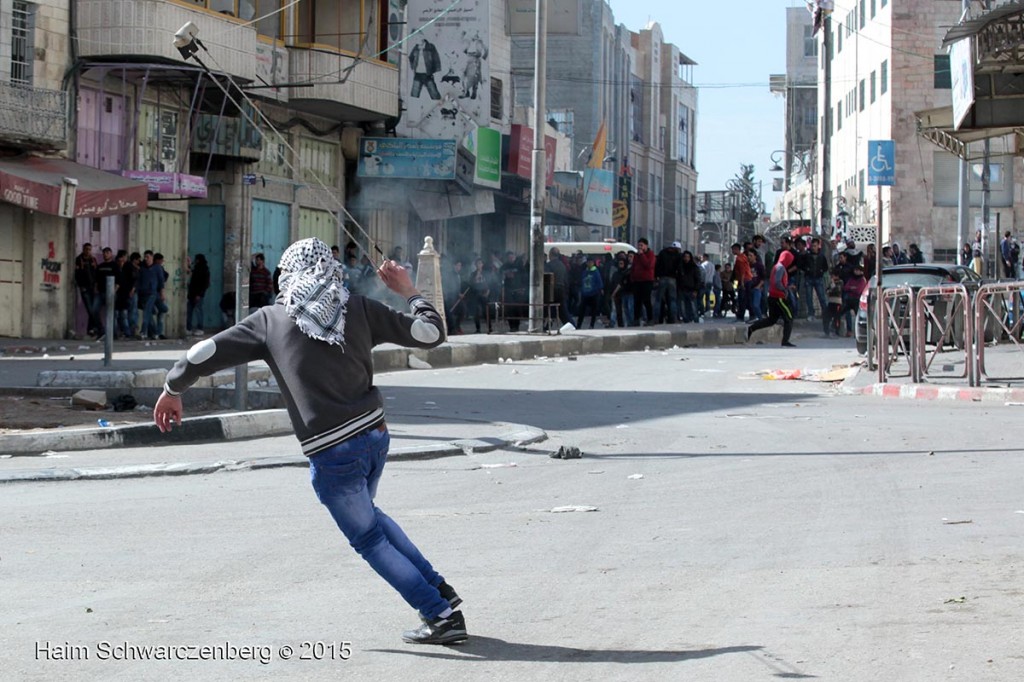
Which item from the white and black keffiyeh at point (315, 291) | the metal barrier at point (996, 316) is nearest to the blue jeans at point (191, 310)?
the metal barrier at point (996, 316)

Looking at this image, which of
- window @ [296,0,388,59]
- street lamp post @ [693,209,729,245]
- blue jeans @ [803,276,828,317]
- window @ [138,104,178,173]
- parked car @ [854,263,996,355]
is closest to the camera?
parked car @ [854,263,996,355]

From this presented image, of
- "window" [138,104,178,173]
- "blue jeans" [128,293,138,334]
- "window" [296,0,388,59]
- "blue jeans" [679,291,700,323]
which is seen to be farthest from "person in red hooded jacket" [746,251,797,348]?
"window" [296,0,388,59]

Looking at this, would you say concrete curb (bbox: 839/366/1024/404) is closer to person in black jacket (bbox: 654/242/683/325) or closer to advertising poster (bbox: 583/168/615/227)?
person in black jacket (bbox: 654/242/683/325)

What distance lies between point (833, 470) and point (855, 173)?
5472 cm

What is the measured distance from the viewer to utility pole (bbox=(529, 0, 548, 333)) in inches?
1127

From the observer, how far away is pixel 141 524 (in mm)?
8180

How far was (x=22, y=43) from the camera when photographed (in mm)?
26094

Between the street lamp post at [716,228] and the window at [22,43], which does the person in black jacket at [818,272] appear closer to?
the window at [22,43]

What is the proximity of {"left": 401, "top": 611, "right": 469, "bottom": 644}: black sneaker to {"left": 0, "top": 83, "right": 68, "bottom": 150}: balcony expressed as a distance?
21.3m

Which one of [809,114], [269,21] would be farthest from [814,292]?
[809,114]

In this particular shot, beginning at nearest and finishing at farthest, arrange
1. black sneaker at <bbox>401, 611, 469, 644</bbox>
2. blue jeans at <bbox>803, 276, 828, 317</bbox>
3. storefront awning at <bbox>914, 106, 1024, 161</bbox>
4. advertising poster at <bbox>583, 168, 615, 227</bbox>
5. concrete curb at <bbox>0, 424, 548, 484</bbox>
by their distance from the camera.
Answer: black sneaker at <bbox>401, 611, 469, 644</bbox> → concrete curb at <bbox>0, 424, 548, 484</bbox> → storefront awning at <bbox>914, 106, 1024, 161</bbox> → blue jeans at <bbox>803, 276, 828, 317</bbox> → advertising poster at <bbox>583, 168, 615, 227</bbox>

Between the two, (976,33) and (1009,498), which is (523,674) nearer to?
(1009,498)

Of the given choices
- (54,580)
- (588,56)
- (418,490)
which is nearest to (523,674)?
(54,580)

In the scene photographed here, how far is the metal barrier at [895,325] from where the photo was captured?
61.0 ft
